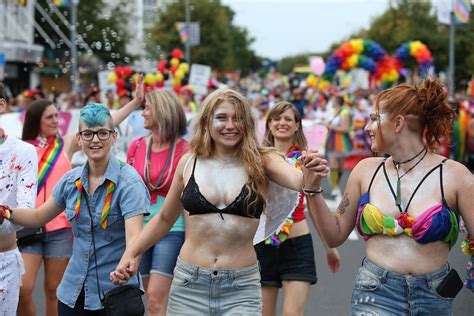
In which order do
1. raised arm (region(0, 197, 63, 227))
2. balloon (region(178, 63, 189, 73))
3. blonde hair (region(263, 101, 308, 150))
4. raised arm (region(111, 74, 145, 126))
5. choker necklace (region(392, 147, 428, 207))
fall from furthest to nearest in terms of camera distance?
balloon (region(178, 63, 189, 73)), raised arm (region(111, 74, 145, 126)), blonde hair (region(263, 101, 308, 150)), raised arm (region(0, 197, 63, 227)), choker necklace (region(392, 147, 428, 207))

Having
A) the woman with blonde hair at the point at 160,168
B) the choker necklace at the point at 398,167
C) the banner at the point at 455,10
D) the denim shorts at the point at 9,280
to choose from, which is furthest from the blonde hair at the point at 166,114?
the banner at the point at 455,10

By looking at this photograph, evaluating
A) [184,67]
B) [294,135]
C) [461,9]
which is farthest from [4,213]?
[461,9]

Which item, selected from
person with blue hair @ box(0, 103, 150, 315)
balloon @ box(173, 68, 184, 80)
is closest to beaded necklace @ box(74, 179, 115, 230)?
person with blue hair @ box(0, 103, 150, 315)

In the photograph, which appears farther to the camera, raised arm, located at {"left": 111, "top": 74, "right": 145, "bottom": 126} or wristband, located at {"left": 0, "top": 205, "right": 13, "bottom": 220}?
raised arm, located at {"left": 111, "top": 74, "right": 145, "bottom": 126}

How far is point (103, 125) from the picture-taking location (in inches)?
183

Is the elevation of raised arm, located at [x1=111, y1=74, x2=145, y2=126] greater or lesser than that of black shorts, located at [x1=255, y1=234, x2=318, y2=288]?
greater

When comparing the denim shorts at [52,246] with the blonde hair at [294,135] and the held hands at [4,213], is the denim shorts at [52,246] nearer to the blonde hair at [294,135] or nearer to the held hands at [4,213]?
the blonde hair at [294,135]

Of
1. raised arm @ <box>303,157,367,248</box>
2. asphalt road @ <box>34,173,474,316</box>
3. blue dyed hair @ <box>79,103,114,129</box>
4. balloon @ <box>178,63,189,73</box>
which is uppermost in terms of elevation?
balloon @ <box>178,63,189,73</box>

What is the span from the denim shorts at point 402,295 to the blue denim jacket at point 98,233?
132cm

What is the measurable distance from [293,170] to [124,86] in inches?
381

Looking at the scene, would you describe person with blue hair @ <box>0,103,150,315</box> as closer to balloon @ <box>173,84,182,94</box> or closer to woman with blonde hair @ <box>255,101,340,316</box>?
woman with blonde hair @ <box>255,101,340,316</box>

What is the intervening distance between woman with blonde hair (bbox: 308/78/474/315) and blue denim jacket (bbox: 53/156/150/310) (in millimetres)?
1125

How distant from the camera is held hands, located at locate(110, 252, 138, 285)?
163 inches

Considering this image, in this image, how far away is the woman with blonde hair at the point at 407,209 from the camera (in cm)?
378
